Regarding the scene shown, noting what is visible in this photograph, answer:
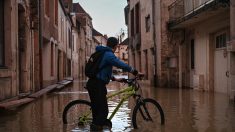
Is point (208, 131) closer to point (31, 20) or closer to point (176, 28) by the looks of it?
point (31, 20)

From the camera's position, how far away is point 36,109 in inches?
472

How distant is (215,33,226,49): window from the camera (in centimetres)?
1773

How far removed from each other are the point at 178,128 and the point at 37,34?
1203cm

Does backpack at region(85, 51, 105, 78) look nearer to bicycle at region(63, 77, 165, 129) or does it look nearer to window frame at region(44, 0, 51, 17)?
bicycle at region(63, 77, 165, 129)

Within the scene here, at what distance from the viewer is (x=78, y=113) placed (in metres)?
8.43

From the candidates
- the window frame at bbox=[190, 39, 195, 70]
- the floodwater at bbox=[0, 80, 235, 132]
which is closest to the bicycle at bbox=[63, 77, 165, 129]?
the floodwater at bbox=[0, 80, 235, 132]

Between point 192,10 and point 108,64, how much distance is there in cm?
1319

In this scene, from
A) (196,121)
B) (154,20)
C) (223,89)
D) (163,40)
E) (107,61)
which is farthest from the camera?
(154,20)

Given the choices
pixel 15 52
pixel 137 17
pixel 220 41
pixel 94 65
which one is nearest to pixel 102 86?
pixel 94 65

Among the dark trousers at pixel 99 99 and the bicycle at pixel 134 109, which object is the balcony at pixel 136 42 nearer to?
the bicycle at pixel 134 109

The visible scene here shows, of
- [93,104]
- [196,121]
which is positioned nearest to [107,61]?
[93,104]

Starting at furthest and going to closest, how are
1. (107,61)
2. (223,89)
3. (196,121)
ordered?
(223,89) → (196,121) → (107,61)

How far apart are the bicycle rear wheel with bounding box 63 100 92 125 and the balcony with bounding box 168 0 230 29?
831cm

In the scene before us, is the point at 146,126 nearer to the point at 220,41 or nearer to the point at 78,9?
the point at 220,41
